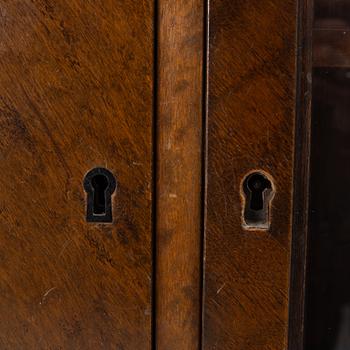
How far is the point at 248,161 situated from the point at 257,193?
0.05 meters

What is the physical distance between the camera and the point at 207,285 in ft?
1.97

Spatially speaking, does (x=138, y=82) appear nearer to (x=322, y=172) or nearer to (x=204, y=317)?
(x=204, y=317)

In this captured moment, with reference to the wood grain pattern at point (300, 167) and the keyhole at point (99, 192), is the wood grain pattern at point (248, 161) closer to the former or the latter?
the wood grain pattern at point (300, 167)

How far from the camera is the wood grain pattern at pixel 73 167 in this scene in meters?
0.60

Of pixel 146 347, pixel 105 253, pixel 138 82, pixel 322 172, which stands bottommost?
pixel 146 347

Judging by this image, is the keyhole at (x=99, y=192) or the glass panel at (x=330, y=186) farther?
the glass panel at (x=330, y=186)

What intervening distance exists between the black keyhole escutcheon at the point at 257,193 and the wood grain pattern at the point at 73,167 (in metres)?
0.13

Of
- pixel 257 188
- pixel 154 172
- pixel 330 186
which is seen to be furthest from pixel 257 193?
pixel 330 186

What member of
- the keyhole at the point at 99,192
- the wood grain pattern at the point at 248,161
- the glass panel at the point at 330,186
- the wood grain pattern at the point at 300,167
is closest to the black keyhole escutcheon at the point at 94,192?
the keyhole at the point at 99,192

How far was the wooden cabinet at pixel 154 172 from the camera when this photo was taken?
1.91 feet

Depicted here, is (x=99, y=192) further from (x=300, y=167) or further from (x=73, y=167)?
(x=300, y=167)

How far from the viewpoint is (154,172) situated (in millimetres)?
611

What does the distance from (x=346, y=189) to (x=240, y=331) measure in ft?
1.45

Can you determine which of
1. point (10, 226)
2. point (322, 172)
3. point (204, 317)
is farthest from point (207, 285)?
point (322, 172)
